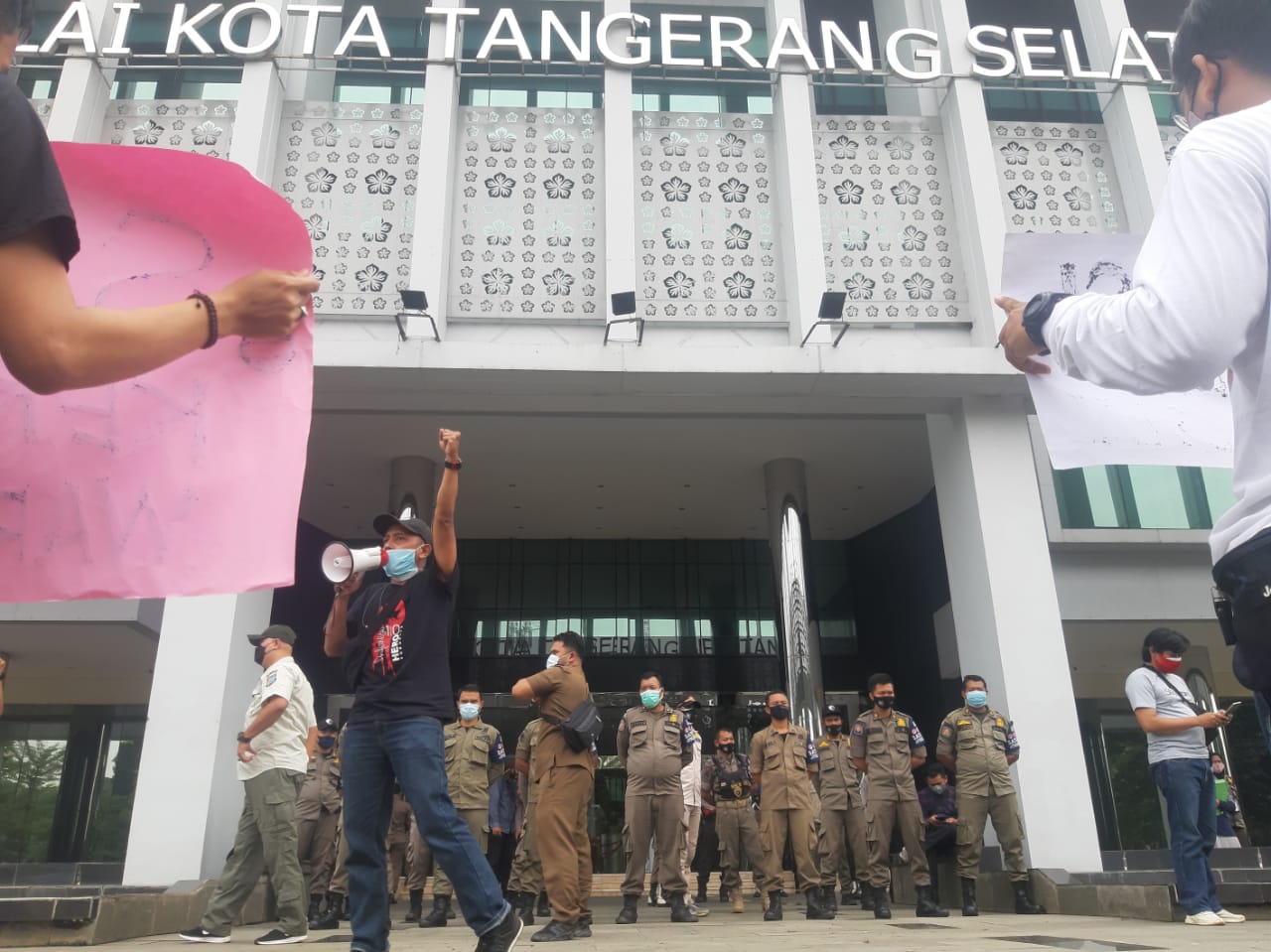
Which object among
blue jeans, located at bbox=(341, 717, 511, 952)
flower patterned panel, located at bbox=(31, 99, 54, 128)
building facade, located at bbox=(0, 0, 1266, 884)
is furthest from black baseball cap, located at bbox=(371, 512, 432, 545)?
flower patterned panel, located at bbox=(31, 99, 54, 128)

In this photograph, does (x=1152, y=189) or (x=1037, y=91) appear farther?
(x=1037, y=91)

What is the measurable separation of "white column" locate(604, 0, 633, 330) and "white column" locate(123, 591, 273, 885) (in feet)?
15.8

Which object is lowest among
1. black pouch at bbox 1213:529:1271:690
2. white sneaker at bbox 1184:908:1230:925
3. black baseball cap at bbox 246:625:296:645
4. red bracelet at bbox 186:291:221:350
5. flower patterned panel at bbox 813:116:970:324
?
white sneaker at bbox 1184:908:1230:925

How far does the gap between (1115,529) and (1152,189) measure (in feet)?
12.5

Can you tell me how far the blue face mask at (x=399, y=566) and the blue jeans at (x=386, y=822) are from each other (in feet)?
1.95

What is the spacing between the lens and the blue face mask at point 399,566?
145 inches

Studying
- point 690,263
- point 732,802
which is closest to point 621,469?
point 690,263

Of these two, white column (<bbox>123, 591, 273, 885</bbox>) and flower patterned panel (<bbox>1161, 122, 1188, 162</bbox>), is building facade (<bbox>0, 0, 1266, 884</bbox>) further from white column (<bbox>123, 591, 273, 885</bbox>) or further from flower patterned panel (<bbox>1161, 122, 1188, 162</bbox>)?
flower patterned panel (<bbox>1161, 122, 1188, 162</bbox>)

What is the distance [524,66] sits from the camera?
34.3 ft

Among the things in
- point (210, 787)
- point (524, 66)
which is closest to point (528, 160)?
point (524, 66)

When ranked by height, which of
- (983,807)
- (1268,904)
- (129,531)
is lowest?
Result: (1268,904)

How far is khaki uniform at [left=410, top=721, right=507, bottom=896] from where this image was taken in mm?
7816

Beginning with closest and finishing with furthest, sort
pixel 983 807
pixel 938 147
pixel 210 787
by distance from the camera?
pixel 983 807 < pixel 210 787 < pixel 938 147

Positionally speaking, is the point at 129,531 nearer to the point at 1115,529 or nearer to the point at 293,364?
the point at 293,364
